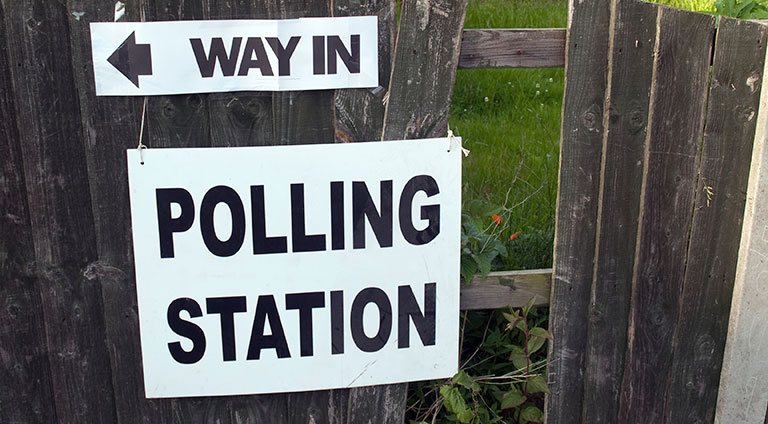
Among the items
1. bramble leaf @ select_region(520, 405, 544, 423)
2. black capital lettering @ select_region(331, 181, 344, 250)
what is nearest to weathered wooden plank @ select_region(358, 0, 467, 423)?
black capital lettering @ select_region(331, 181, 344, 250)

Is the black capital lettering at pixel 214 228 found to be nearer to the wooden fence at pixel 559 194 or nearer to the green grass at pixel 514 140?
the wooden fence at pixel 559 194

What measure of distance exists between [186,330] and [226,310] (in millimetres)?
148

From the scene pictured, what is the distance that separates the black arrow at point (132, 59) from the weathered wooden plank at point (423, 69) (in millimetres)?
756

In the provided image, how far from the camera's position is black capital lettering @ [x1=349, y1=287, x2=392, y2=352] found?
262cm

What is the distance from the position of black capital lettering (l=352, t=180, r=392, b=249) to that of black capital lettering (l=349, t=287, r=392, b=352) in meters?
0.17

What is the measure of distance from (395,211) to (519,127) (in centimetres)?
234

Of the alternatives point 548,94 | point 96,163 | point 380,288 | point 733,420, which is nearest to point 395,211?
point 380,288

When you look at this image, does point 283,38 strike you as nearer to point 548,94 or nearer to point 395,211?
point 395,211

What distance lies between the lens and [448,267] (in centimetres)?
265

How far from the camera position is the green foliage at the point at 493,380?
2748mm

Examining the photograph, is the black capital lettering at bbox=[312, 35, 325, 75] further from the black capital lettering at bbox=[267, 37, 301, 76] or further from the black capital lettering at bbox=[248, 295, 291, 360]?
the black capital lettering at bbox=[248, 295, 291, 360]

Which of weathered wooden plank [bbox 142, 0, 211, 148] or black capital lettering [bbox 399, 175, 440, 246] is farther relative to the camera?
black capital lettering [bbox 399, 175, 440, 246]

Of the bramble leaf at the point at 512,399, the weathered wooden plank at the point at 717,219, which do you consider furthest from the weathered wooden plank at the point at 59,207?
the weathered wooden plank at the point at 717,219

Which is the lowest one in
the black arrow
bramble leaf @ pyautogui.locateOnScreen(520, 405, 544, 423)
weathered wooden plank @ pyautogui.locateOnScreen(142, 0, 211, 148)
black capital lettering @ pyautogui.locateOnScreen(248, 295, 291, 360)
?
bramble leaf @ pyautogui.locateOnScreen(520, 405, 544, 423)
